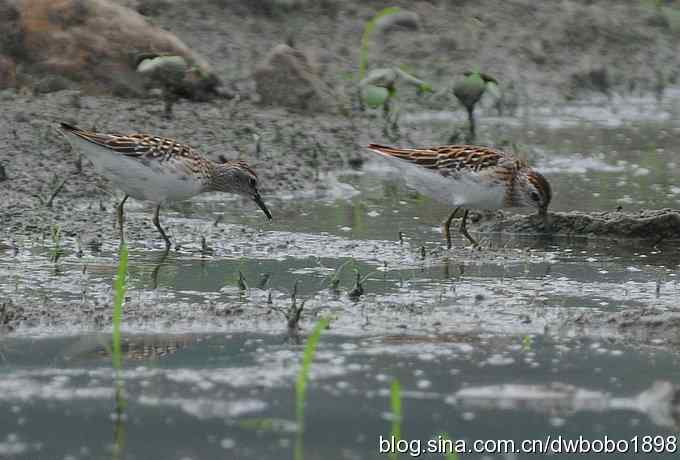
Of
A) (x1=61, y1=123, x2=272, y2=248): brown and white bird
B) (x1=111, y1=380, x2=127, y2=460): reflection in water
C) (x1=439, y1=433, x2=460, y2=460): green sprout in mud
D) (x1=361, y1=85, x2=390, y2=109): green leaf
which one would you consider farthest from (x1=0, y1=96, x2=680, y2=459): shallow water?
(x1=361, y1=85, x2=390, y2=109): green leaf

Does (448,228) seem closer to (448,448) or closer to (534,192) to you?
(534,192)

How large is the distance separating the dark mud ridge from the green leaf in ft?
11.8

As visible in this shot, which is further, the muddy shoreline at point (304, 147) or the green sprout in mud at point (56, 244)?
the green sprout in mud at point (56, 244)

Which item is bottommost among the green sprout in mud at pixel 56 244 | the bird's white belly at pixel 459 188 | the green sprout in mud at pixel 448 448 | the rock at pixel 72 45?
the green sprout in mud at pixel 448 448

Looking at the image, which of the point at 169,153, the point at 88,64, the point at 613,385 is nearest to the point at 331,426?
the point at 613,385

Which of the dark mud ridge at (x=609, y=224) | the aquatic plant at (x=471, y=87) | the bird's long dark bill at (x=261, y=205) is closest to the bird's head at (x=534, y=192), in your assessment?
the dark mud ridge at (x=609, y=224)

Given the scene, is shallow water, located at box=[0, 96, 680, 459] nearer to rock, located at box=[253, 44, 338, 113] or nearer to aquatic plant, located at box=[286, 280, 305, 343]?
aquatic plant, located at box=[286, 280, 305, 343]

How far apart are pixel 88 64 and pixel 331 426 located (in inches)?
362

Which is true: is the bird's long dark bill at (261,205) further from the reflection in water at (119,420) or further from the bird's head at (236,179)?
the reflection in water at (119,420)

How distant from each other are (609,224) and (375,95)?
14.7 ft

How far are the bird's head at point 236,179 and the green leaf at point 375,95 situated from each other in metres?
3.44

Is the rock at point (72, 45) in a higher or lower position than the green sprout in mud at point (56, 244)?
higher

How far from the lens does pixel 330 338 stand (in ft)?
25.2

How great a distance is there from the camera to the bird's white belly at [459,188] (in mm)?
10734
